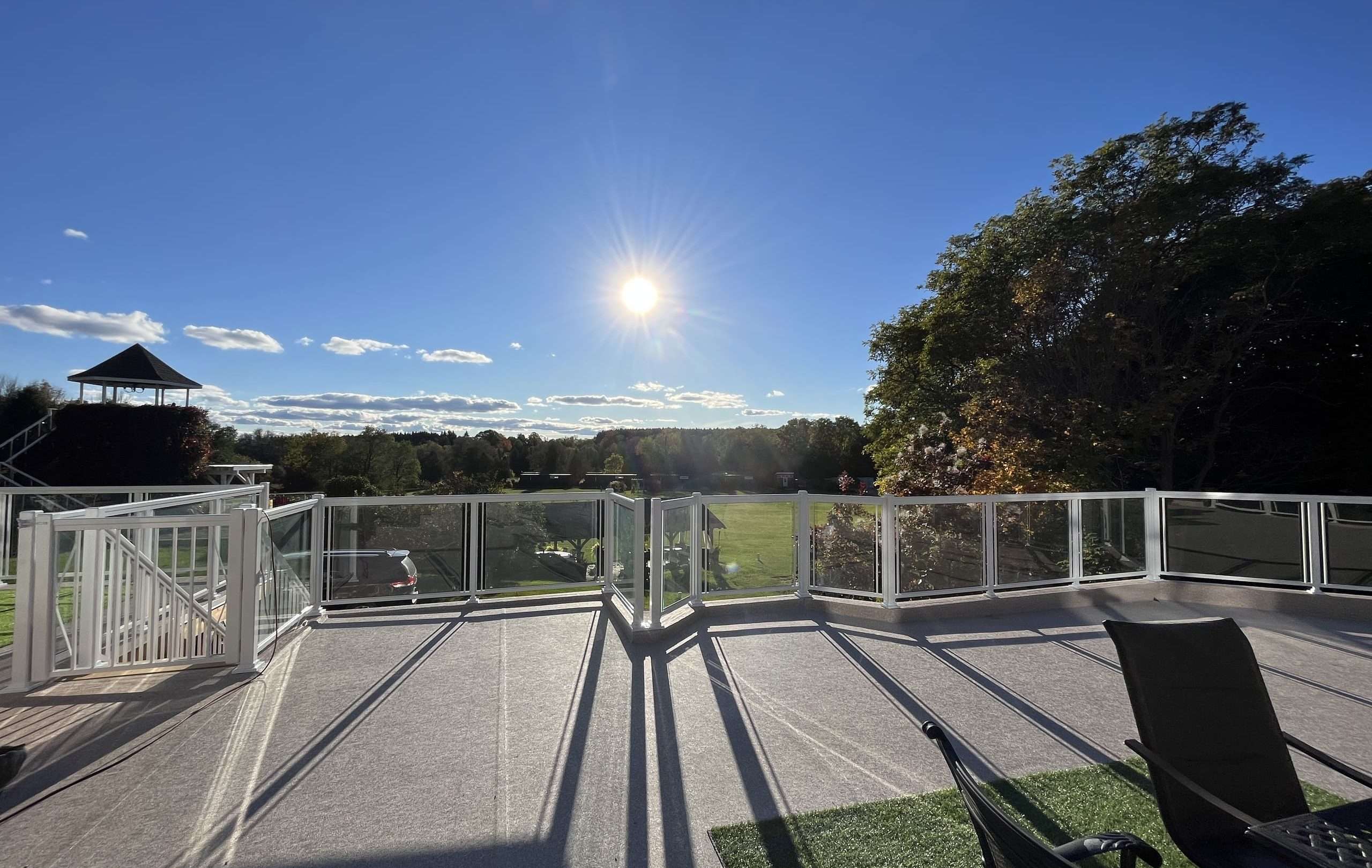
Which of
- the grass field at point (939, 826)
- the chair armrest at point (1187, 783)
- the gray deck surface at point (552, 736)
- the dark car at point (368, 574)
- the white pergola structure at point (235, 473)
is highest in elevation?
the white pergola structure at point (235, 473)

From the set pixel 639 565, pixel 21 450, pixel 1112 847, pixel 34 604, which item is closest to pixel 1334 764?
pixel 1112 847

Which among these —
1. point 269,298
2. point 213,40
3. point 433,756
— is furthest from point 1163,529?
point 269,298

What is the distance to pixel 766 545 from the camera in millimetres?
6199

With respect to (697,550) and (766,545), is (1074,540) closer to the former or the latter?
(766,545)

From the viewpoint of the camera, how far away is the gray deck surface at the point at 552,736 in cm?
243

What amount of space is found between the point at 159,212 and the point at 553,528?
32.2 feet

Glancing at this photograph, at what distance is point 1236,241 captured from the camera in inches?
550

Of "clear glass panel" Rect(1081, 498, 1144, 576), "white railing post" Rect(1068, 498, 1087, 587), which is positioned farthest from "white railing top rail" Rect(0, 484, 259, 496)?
"clear glass panel" Rect(1081, 498, 1144, 576)

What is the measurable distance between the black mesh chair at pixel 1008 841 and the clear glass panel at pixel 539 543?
5.26 m

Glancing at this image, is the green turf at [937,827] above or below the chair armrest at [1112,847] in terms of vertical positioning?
below

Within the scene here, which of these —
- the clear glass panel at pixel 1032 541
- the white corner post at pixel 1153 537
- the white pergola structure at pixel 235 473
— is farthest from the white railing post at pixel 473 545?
the white corner post at pixel 1153 537

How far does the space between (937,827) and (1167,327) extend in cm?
1576

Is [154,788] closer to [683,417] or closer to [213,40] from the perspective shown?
[213,40]

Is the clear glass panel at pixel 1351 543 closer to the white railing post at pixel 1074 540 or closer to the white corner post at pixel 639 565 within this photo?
the white railing post at pixel 1074 540
